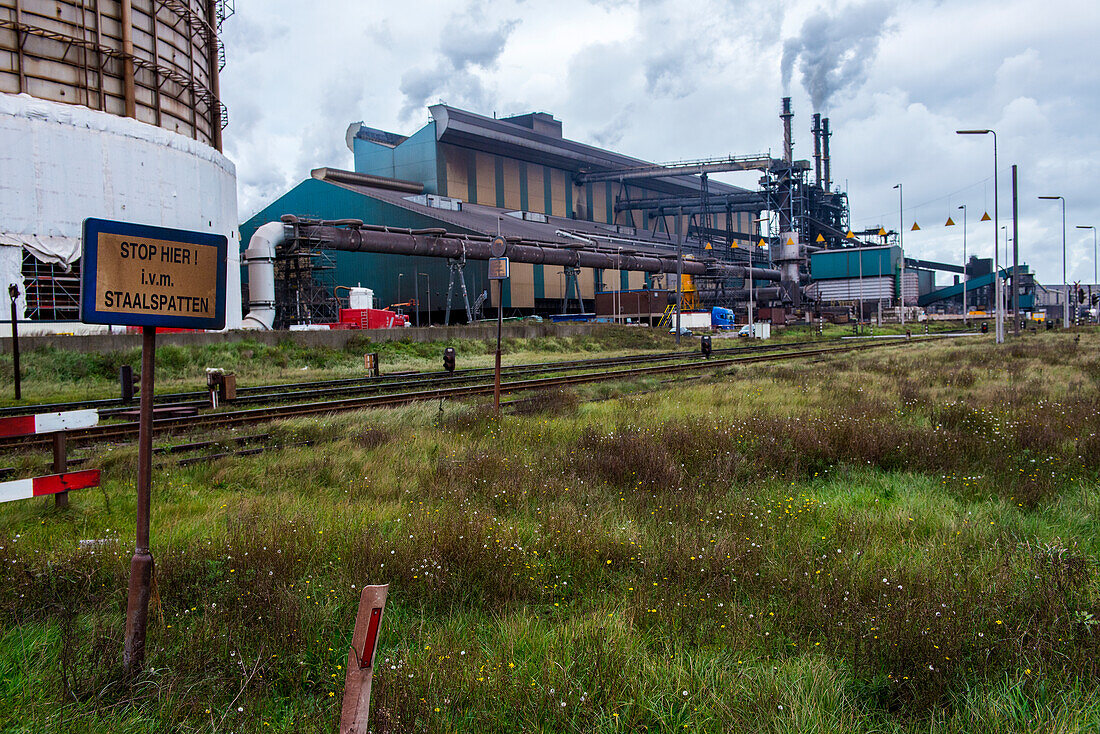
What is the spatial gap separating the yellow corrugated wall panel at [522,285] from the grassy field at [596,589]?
4544cm

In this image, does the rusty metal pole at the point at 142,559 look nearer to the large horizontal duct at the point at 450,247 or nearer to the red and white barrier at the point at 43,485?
the red and white barrier at the point at 43,485

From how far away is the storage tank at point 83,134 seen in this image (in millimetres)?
25250

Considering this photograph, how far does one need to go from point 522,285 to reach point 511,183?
755 inches

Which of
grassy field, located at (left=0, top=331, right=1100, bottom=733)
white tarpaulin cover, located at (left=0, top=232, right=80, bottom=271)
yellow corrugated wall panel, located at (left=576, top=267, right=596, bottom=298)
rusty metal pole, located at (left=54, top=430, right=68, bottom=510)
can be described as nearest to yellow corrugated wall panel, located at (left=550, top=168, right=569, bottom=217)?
yellow corrugated wall panel, located at (left=576, top=267, right=596, bottom=298)

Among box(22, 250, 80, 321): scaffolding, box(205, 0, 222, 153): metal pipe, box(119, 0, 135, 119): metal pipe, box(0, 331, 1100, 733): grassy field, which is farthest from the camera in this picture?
box(205, 0, 222, 153): metal pipe

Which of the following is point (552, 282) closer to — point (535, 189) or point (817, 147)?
point (535, 189)

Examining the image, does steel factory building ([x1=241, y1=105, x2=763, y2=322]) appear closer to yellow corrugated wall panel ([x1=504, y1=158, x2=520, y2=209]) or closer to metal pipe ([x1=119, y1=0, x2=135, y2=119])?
yellow corrugated wall panel ([x1=504, y1=158, x2=520, y2=209])

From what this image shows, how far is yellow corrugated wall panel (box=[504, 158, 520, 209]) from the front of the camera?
68.6m

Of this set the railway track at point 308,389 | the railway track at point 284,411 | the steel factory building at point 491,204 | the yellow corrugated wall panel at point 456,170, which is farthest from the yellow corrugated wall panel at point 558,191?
the railway track at point 284,411

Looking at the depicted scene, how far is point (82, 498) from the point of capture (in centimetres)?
692

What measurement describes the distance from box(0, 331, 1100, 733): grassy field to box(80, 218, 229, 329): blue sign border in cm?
163

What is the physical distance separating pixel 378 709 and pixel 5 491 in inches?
154

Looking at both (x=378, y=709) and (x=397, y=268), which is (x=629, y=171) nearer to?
(x=397, y=268)

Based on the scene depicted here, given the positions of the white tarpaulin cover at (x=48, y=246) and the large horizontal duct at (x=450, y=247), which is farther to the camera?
the large horizontal duct at (x=450, y=247)
